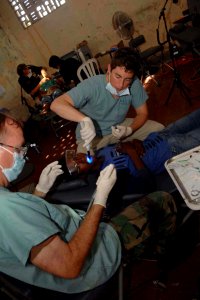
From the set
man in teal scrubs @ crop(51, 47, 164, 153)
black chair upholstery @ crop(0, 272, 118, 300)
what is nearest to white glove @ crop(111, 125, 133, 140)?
man in teal scrubs @ crop(51, 47, 164, 153)

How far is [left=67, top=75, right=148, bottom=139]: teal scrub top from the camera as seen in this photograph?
222 centimetres

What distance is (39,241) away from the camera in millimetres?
1070

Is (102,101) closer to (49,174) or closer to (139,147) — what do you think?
(139,147)

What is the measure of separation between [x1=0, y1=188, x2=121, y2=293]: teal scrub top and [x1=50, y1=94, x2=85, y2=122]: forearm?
0.87 meters

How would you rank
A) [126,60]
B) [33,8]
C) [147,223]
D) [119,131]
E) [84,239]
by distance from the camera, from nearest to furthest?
[84,239] → [147,223] → [126,60] → [119,131] → [33,8]

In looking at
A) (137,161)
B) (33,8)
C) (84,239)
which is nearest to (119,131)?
(137,161)

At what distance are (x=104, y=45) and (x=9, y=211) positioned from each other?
557 cm

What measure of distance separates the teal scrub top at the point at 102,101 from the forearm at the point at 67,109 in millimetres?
54

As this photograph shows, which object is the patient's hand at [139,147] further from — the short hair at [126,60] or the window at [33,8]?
the window at [33,8]

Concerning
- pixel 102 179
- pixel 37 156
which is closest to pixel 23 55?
pixel 37 156

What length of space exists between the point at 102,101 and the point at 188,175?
1160mm

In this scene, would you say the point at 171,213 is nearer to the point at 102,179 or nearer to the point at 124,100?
the point at 102,179

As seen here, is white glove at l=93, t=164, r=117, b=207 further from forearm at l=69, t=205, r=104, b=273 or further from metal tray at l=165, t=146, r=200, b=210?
metal tray at l=165, t=146, r=200, b=210

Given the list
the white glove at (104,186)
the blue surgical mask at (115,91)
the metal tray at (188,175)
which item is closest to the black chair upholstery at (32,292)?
the white glove at (104,186)
